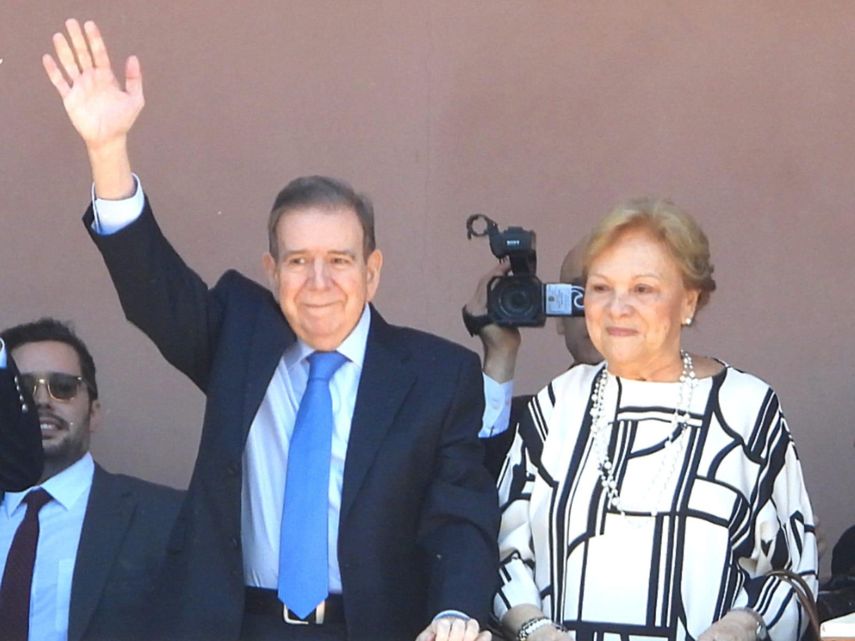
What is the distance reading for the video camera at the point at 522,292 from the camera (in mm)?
3693

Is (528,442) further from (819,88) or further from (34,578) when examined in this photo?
(819,88)

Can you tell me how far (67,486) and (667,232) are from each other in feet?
5.06

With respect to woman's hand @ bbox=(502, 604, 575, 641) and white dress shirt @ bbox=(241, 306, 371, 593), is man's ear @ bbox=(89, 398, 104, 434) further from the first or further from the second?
woman's hand @ bbox=(502, 604, 575, 641)

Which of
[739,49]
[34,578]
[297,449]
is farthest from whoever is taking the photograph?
[739,49]

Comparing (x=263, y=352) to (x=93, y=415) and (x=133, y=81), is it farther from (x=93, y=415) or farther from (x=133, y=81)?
(x=93, y=415)

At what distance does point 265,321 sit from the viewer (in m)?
3.44

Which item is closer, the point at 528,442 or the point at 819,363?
the point at 528,442

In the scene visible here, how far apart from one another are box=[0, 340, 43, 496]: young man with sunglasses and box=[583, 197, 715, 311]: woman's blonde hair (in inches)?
42.7

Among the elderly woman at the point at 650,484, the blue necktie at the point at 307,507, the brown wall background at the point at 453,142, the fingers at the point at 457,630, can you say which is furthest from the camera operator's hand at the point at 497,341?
the brown wall background at the point at 453,142

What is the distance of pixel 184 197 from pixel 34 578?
1.57 m

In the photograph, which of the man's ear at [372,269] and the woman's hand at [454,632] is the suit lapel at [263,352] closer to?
the man's ear at [372,269]

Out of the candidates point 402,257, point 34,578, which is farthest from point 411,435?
point 402,257

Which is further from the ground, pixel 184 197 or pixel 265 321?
pixel 184 197

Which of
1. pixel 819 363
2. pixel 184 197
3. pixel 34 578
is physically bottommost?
pixel 34 578
